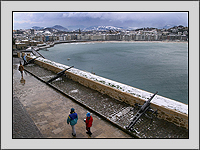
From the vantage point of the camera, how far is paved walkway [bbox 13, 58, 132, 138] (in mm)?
5219

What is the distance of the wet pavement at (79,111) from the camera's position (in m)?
5.30

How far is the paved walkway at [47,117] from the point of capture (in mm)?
5219

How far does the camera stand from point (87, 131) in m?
5.26

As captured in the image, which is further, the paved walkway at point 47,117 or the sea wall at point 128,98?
the sea wall at point 128,98

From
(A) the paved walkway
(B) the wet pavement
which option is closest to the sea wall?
(B) the wet pavement

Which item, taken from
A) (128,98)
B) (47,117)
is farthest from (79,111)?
(128,98)

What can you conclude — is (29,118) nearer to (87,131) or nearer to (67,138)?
(67,138)

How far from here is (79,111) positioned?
685 cm

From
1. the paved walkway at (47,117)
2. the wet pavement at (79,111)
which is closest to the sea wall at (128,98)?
the wet pavement at (79,111)

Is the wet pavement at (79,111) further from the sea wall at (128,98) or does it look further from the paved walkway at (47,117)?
the sea wall at (128,98)

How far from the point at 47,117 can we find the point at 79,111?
4.38 ft

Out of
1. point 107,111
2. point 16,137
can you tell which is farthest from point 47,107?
point 107,111

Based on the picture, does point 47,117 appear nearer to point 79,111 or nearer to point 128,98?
point 79,111

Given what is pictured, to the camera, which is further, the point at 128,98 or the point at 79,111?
the point at 128,98
